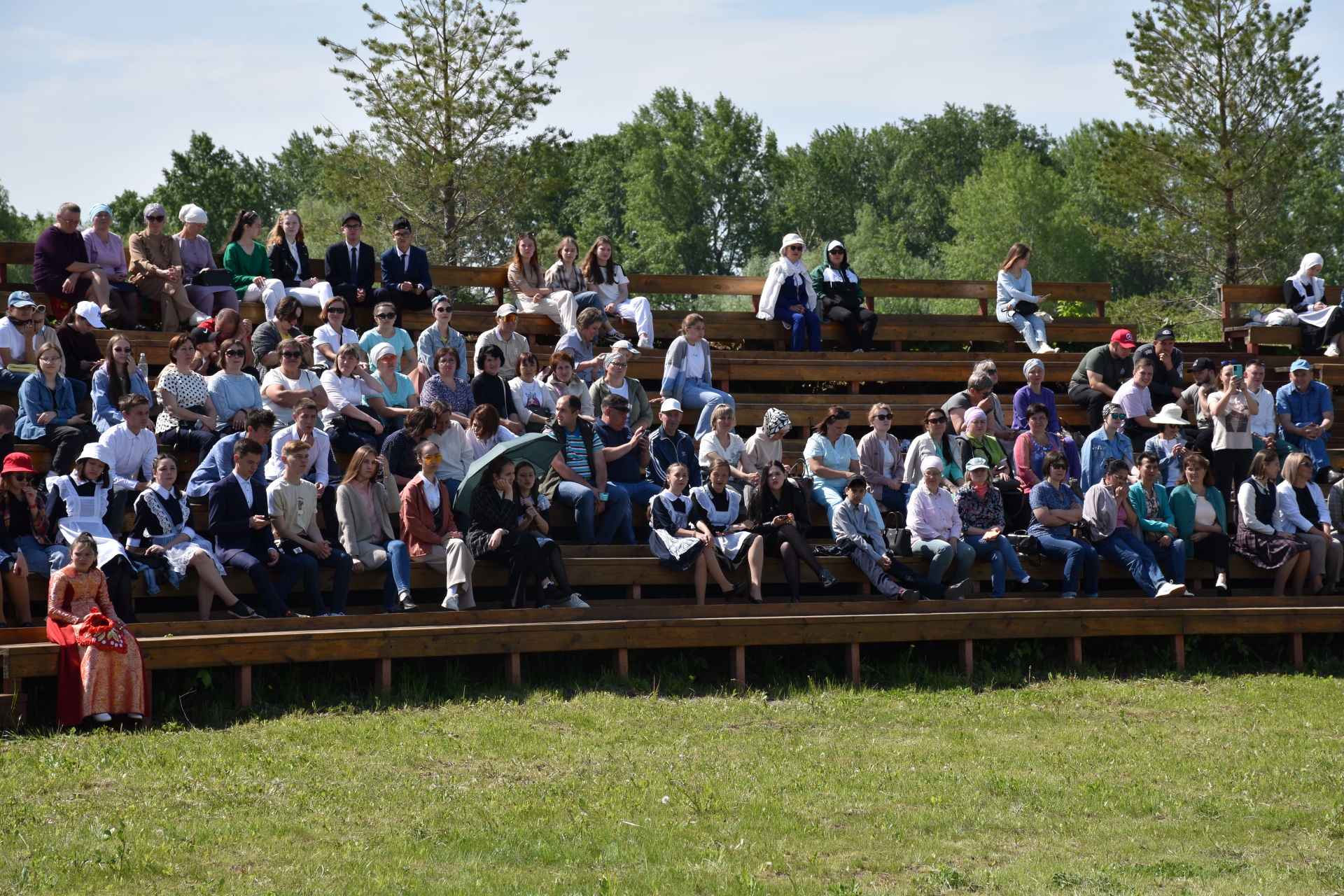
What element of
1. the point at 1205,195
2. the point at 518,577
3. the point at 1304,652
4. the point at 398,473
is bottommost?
the point at 1304,652

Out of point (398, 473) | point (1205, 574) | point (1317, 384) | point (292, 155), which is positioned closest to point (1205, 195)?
point (1317, 384)

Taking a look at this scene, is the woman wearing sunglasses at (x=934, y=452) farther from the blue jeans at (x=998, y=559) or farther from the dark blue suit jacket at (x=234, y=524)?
the dark blue suit jacket at (x=234, y=524)

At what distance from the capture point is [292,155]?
89438 millimetres

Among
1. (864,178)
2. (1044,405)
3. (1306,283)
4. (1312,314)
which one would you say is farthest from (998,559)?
(864,178)

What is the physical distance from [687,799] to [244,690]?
336cm

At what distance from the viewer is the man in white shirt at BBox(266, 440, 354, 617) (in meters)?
10.4

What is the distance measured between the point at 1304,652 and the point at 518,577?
6920 millimetres

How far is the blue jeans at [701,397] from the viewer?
1416cm

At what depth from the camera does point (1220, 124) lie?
30.2m

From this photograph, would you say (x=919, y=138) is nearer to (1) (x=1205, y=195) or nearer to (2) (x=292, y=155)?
(2) (x=292, y=155)

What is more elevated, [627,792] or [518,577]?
[518,577]

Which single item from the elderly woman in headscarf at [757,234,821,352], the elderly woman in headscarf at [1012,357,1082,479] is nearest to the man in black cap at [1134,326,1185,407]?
the elderly woman in headscarf at [1012,357,1082,479]

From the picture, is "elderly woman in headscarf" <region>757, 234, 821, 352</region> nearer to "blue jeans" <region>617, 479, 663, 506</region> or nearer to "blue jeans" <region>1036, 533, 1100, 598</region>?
"blue jeans" <region>617, 479, 663, 506</region>

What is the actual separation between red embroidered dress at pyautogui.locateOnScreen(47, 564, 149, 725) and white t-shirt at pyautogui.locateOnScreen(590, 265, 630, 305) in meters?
8.44
